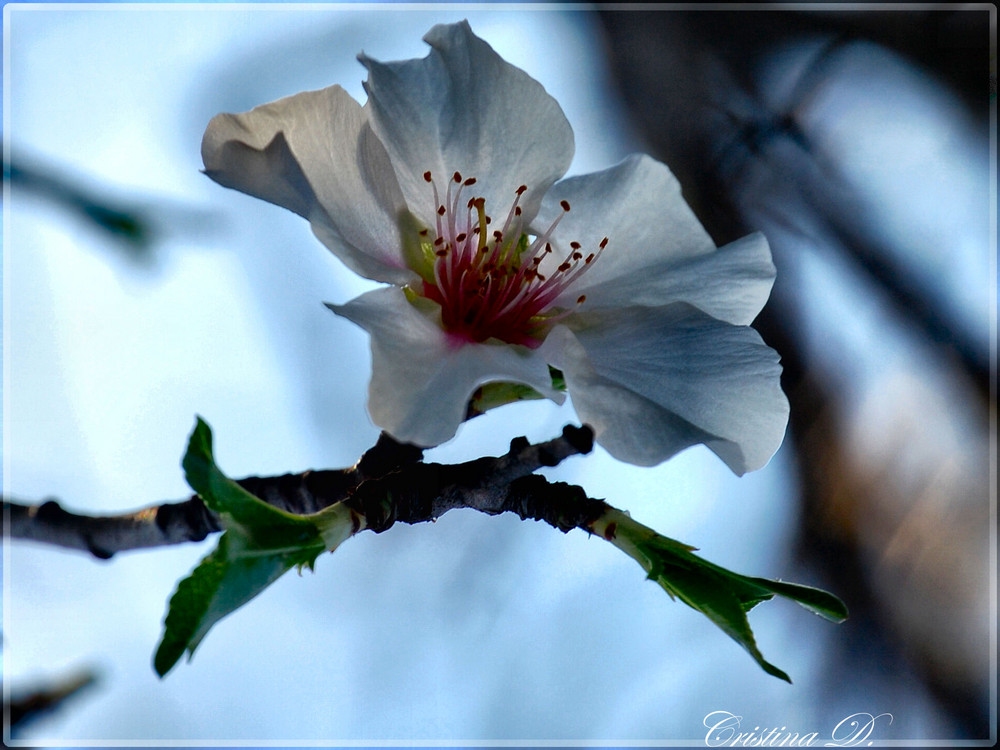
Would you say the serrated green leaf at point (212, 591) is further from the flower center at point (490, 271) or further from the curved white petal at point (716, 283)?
the curved white petal at point (716, 283)

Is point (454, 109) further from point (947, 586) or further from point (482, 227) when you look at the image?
point (947, 586)

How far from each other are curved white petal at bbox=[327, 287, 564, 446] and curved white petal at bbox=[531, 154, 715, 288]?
0.67ft

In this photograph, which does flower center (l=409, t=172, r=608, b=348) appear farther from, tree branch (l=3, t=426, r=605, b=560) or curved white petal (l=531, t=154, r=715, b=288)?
tree branch (l=3, t=426, r=605, b=560)

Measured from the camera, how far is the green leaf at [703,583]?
73 centimetres

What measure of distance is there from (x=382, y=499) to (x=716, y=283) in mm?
449

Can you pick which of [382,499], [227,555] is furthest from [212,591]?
[382,499]

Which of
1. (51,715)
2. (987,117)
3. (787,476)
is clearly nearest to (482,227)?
(51,715)

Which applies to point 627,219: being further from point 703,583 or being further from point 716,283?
point 703,583

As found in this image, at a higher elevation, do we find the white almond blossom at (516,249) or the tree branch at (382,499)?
the white almond blossom at (516,249)

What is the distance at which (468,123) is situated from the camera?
92cm

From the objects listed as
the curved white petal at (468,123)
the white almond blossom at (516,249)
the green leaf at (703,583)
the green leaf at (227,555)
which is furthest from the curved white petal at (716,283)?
the green leaf at (227,555)

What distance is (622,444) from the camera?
0.74 metres

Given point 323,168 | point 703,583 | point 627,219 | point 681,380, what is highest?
point 323,168

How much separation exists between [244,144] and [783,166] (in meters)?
1.88
